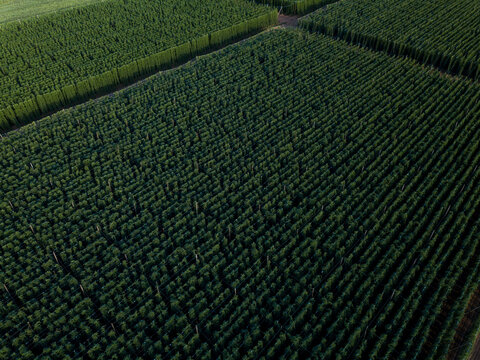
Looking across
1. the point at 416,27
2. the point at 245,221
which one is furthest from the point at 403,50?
the point at 245,221

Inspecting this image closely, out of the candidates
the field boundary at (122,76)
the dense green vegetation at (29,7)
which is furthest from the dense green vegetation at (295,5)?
the dense green vegetation at (29,7)

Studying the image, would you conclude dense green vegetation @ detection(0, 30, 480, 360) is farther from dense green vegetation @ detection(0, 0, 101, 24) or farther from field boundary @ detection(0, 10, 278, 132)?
dense green vegetation @ detection(0, 0, 101, 24)

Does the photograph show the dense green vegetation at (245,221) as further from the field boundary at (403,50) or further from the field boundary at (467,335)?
the field boundary at (403,50)

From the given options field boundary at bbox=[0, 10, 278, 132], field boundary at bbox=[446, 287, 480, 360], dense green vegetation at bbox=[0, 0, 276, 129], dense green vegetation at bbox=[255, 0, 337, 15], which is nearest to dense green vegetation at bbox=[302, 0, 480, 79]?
dense green vegetation at bbox=[255, 0, 337, 15]

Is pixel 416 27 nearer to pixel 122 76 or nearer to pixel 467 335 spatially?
pixel 122 76

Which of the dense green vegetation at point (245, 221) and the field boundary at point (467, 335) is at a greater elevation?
the dense green vegetation at point (245, 221)

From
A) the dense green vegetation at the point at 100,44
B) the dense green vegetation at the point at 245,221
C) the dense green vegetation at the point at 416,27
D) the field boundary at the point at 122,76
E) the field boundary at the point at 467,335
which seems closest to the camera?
the field boundary at the point at 467,335

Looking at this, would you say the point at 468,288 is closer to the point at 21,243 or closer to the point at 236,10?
the point at 21,243

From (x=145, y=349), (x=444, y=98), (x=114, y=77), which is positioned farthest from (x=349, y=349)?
(x=114, y=77)
